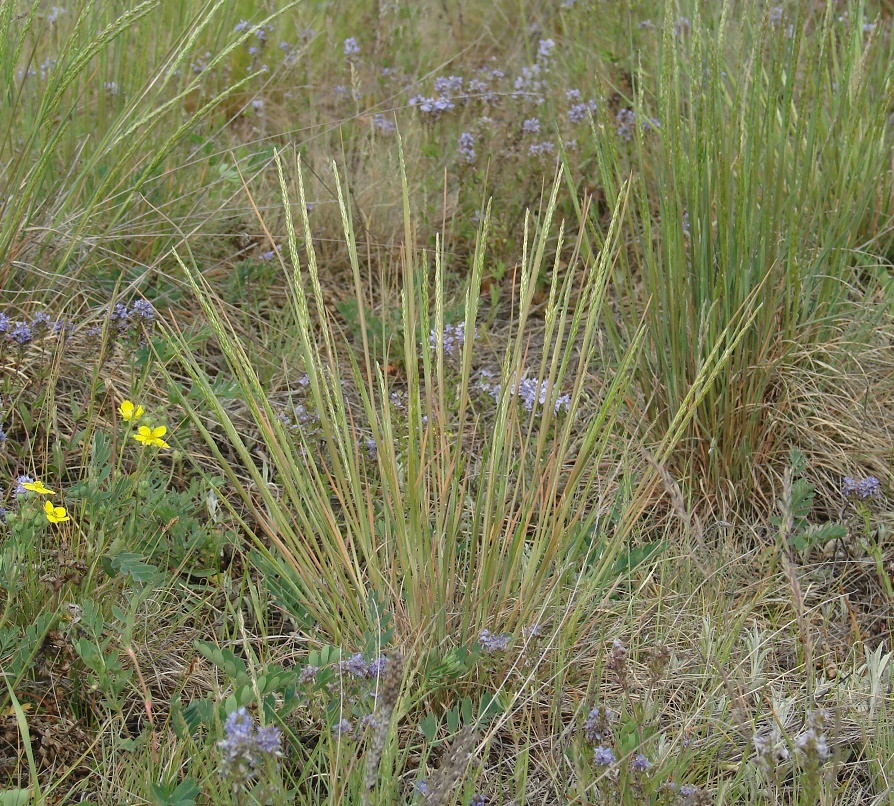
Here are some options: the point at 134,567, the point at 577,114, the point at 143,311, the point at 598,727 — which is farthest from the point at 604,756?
the point at 577,114

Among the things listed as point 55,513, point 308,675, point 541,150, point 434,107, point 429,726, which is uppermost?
point 434,107

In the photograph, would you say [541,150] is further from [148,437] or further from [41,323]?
[148,437]

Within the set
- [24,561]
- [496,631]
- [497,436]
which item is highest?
[497,436]

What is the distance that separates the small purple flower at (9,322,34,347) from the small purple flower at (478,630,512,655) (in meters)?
1.04

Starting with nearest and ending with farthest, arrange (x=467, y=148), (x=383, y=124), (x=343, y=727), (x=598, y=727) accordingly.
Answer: (x=343, y=727), (x=598, y=727), (x=467, y=148), (x=383, y=124)

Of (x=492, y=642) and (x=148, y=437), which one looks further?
(x=148, y=437)

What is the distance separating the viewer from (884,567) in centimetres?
201

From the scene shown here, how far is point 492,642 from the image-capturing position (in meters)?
1.57

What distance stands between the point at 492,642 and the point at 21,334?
1067mm

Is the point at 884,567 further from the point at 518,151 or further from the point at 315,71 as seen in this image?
the point at 315,71

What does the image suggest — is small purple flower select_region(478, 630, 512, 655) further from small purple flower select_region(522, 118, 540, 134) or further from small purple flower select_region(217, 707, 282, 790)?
small purple flower select_region(522, 118, 540, 134)

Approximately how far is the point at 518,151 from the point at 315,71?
1114mm

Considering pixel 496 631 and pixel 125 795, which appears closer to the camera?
pixel 125 795

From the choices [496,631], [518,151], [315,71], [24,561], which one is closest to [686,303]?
[496,631]
